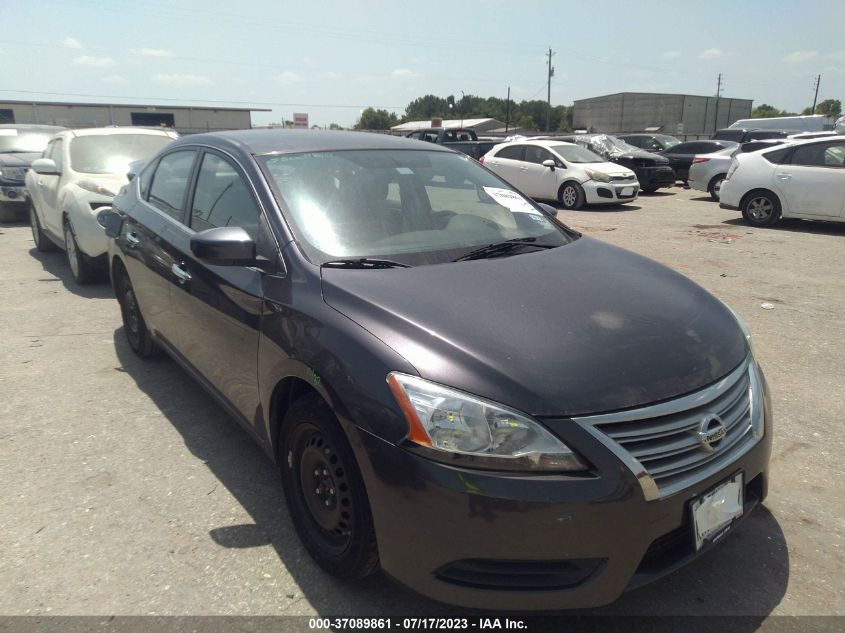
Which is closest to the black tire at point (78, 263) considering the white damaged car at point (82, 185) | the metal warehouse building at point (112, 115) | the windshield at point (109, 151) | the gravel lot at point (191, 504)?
the white damaged car at point (82, 185)

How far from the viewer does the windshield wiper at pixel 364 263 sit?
2664 mm

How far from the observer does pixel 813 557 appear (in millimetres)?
2654

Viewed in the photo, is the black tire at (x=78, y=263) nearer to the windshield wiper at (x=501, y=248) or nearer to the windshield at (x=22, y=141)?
the windshield wiper at (x=501, y=248)

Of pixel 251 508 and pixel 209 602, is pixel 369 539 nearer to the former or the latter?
pixel 209 602

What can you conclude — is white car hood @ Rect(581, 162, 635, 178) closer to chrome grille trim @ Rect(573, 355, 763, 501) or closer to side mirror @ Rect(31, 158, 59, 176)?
side mirror @ Rect(31, 158, 59, 176)

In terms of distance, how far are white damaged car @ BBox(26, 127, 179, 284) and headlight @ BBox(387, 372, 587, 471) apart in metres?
5.60

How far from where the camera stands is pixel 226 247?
107 inches

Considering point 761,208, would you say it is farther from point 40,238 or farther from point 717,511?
point 40,238

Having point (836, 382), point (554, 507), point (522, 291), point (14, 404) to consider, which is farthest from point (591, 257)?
point (14, 404)

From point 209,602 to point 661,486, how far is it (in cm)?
167

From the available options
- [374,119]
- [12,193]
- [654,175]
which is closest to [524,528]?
[12,193]

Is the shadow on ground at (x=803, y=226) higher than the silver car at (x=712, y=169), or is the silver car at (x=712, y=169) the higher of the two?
the silver car at (x=712, y=169)

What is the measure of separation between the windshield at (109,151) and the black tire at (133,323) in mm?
3243

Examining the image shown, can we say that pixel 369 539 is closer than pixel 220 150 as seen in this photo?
Yes
